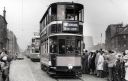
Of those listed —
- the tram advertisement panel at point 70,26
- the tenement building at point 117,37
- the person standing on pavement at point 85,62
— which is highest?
the tenement building at point 117,37

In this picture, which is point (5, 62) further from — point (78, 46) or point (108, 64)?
point (78, 46)

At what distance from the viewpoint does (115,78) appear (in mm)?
17062

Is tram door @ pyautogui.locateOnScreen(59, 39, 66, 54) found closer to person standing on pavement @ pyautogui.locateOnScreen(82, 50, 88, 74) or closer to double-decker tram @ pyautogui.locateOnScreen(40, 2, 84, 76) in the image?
double-decker tram @ pyautogui.locateOnScreen(40, 2, 84, 76)

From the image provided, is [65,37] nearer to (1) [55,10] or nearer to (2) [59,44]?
(2) [59,44]

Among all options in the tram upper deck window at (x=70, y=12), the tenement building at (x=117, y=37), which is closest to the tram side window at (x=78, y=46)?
the tram upper deck window at (x=70, y=12)

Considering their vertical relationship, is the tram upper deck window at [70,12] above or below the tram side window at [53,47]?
above

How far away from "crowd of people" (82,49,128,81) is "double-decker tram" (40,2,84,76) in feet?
4.34

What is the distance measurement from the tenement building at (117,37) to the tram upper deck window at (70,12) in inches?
3765

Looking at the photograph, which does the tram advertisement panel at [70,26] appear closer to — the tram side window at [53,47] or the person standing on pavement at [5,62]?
the tram side window at [53,47]

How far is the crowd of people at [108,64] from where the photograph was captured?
1616 cm

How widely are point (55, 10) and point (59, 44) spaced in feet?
7.92

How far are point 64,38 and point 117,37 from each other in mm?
111332

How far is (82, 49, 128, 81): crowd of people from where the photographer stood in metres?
16.2

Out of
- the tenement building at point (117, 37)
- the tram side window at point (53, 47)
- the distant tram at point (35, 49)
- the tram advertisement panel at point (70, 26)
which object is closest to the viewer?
the tram advertisement panel at point (70, 26)
